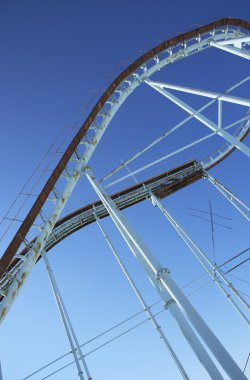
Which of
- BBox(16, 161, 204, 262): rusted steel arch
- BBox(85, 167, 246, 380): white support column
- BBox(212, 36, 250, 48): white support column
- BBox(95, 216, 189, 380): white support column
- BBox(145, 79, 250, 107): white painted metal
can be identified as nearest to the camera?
BBox(85, 167, 246, 380): white support column

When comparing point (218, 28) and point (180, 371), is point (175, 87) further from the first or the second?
point (180, 371)

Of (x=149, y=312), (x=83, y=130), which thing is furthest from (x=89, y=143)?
(x=149, y=312)

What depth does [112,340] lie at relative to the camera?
368 inches

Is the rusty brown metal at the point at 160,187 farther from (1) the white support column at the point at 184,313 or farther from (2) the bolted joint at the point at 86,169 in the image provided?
(1) the white support column at the point at 184,313

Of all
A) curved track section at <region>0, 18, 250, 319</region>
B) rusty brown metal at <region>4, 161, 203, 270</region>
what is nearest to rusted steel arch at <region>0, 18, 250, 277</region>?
curved track section at <region>0, 18, 250, 319</region>

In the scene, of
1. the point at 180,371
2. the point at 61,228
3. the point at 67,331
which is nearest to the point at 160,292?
the point at 180,371

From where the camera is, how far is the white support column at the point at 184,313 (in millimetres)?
3627

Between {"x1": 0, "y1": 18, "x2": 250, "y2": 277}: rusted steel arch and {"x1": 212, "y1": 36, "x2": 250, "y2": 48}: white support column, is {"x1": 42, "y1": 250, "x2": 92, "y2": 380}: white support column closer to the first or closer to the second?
{"x1": 0, "y1": 18, "x2": 250, "y2": 277}: rusted steel arch

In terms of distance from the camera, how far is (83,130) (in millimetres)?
8562

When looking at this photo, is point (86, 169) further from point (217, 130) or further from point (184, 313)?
point (184, 313)

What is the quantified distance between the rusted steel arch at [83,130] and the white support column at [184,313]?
219 centimetres

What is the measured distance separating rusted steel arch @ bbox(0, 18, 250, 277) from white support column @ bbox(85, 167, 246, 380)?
219cm

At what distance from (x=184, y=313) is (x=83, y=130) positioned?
18.9 feet

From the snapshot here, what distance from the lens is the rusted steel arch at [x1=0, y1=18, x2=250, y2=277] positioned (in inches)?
255
